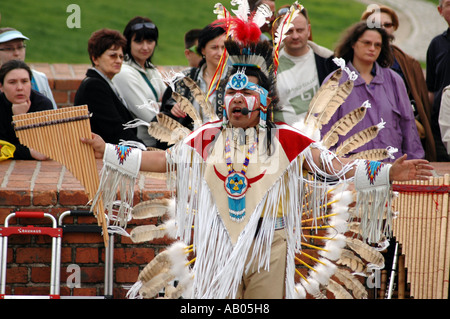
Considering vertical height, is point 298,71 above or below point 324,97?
above

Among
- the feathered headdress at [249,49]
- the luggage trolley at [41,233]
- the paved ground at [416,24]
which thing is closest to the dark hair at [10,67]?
the luggage trolley at [41,233]

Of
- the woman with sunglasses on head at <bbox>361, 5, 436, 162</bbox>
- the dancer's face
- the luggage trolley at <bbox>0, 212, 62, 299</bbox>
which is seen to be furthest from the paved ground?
the dancer's face

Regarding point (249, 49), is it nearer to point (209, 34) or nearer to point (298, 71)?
point (209, 34)

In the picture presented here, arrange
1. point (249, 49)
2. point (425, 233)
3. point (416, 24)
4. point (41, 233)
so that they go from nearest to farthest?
point (249, 49)
point (425, 233)
point (41, 233)
point (416, 24)

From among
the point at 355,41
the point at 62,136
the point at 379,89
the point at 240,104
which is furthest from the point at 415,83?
the point at 62,136

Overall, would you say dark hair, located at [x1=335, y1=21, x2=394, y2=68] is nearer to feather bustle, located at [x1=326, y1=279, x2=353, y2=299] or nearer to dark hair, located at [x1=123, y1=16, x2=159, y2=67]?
dark hair, located at [x1=123, y1=16, x2=159, y2=67]

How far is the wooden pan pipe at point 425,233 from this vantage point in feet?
17.7

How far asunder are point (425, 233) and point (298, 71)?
7.00ft

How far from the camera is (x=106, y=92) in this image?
6.69m

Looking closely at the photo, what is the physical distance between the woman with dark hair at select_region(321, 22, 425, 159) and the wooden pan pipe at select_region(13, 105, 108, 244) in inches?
99.3

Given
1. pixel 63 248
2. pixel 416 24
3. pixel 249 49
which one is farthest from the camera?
pixel 416 24

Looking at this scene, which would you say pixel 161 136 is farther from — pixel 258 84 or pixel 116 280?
pixel 116 280

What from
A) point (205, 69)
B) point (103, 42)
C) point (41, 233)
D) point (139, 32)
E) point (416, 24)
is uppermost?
point (416, 24)

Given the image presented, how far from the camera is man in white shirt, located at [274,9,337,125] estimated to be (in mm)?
6930
